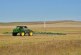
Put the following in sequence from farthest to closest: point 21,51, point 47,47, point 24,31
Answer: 1. point 24,31
2. point 47,47
3. point 21,51

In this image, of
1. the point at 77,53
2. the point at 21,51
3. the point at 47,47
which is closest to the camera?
the point at 77,53

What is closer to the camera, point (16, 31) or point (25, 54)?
point (25, 54)

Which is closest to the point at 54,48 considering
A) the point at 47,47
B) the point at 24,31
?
the point at 47,47

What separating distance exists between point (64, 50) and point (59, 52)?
47.6 inches

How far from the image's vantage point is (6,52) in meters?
26.7

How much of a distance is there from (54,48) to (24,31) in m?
33.5

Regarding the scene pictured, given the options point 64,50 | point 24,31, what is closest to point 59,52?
point 64,50

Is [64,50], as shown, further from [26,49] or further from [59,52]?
[26,49]

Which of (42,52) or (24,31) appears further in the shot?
(24,31)

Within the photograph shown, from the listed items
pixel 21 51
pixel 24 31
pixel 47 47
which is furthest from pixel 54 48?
pixel 24 31

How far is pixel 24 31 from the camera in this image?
2424 inches

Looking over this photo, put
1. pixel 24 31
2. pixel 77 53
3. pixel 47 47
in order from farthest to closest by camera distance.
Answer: pixel 24 31 → pixel 47 47 → pixel 77 53

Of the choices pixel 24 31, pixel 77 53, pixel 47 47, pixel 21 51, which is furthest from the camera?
pixel 24 31

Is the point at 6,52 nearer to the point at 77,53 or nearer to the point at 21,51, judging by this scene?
the point at 21,51
